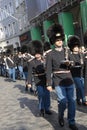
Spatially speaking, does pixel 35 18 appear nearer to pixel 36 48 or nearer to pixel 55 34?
pixel 36 48

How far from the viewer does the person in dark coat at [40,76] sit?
433 inches

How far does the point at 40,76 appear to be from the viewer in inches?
442

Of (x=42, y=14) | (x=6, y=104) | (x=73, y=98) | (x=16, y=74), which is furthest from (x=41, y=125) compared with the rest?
(x=42, y=14)

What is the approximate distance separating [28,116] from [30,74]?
3.65 ft

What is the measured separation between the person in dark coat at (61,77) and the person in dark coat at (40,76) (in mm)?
1950

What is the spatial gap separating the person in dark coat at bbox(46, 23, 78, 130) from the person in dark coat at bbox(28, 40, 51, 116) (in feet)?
6.40

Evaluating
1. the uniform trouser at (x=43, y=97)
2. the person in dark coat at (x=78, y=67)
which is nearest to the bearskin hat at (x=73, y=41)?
the person in dark coat at (x=78, y=67)

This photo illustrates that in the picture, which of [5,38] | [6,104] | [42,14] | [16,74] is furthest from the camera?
[5,38]

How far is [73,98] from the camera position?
29.0 ft

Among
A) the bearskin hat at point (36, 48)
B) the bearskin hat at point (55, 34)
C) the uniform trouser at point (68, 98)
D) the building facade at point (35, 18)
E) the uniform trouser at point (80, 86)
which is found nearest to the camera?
the uniform trouser at point (68, 98)

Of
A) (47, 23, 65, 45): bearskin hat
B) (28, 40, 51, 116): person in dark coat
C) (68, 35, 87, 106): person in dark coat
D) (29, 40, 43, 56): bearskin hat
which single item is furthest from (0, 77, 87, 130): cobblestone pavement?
(47, 23, 65, 45): bearskin hat

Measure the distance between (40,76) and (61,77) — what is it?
2346 millimetres

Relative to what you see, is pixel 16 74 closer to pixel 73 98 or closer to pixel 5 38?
pixel 73 98

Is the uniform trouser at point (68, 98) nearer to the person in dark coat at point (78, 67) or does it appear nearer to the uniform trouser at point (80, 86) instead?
the person in dark coat at point (78, 67)
